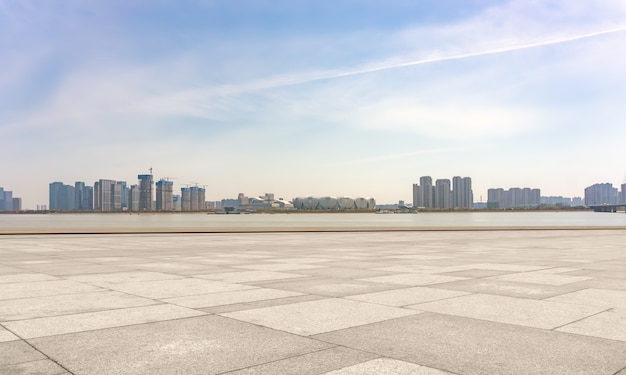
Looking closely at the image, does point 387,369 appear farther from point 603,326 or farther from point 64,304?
point 64,304

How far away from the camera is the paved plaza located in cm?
618

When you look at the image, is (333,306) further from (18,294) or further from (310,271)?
(18,294)

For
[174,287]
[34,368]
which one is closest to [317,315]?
[34,368]

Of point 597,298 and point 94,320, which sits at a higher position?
point 94,320

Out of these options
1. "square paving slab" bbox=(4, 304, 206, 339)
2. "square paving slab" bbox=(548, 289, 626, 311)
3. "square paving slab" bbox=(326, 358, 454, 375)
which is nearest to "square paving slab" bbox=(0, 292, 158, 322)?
"square paving slab" bbox=(4, 304, 206, 339)

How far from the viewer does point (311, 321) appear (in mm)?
8438

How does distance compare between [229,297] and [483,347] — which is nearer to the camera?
[483,347]

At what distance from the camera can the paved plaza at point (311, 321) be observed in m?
6.18

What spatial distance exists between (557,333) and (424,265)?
10.0 m

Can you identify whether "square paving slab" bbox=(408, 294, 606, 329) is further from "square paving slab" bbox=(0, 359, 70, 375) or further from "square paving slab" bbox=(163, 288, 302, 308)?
"square paving slab" bbox=(0, 359, 70, 375)

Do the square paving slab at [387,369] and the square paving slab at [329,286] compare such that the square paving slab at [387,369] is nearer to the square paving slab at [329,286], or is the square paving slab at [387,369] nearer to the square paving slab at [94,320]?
the square paving slab at [94,320]

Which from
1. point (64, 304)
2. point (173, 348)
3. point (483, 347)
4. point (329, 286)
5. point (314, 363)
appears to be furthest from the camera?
point (329, 286)

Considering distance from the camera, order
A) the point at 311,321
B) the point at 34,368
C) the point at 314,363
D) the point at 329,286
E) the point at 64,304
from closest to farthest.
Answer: the point at 34,368 → the point at 314,363 → the point at 311,321 → the point at 64,304 → the point at 329,286

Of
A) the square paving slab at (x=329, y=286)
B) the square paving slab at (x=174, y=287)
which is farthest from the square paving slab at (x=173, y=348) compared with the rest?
the square paving slab at (x=329, y=286)
